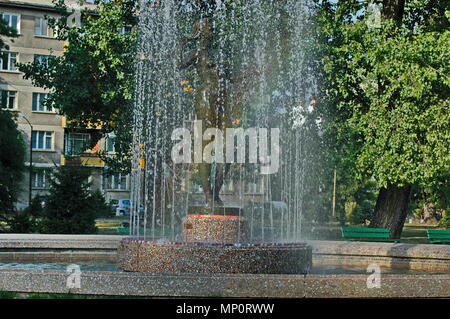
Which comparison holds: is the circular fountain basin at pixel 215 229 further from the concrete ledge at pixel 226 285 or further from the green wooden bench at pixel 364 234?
the green wooden bench at pixel 364 234

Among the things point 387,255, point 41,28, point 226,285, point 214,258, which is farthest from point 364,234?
point 41,28

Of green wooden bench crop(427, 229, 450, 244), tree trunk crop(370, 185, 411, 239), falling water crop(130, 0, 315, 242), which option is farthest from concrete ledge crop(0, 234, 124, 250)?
tree trunk crop(370, 185, 411, 239)

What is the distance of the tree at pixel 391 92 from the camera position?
20188 millimetres

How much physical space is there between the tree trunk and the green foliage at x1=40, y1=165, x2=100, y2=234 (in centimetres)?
858

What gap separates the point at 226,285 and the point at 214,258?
1536mm

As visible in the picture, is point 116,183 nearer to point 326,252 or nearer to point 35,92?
point 35,92

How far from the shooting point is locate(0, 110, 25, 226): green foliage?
2783 centimetres

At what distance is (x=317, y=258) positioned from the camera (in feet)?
47.2

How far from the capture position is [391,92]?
20.9 m

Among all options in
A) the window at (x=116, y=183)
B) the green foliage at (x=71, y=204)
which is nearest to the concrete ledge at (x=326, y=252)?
the green foliage at (x=71, y=204)

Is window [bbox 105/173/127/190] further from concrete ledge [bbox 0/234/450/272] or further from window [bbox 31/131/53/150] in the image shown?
concrete ledge [bbox 0/234/450/272]

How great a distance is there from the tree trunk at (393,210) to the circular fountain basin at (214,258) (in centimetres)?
1243
